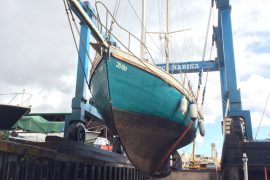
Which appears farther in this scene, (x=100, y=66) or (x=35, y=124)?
(x=35, y=124)

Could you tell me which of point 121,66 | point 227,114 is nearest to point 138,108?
point 121,66

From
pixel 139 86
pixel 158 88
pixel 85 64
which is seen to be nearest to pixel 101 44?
pixel 139 86

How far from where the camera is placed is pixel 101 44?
27.3ft

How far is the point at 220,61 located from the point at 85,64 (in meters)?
8.70

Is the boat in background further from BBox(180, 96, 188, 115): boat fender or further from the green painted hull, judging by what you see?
BBox(180, 96, 188, 115): boat fender

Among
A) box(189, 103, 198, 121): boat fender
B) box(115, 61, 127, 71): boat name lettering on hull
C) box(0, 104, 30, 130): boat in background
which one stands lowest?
box(0, 104, 30, 130): boat in background

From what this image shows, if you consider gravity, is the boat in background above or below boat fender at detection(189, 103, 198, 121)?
below

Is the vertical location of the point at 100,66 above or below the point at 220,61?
below

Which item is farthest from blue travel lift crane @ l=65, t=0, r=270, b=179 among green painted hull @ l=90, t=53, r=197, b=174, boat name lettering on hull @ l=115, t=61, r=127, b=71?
green painted hull @ l=90, t=53, r=197, b=174

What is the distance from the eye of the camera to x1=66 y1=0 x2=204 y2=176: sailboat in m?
8.52

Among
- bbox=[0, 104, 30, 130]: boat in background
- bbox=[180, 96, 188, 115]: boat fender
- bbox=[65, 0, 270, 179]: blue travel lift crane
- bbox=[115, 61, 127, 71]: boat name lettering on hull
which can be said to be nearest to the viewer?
bbox=[0, 104, 30, 130]: boat in background

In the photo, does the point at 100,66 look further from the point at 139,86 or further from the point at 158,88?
the point at 158,88

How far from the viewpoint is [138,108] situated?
29.4 feet

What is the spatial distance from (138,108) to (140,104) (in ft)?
0.42
